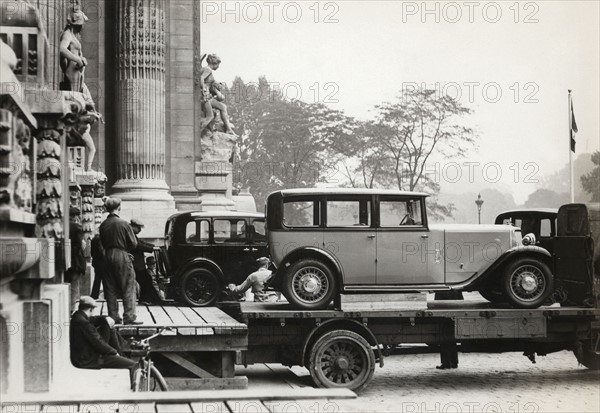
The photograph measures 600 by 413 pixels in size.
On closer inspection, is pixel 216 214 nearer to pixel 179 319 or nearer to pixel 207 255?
pixel 207 255

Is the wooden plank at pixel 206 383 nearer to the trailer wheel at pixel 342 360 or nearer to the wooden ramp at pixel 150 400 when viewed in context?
the trailer wheel at pixel 342 360

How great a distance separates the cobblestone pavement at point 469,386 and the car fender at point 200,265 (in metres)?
2.43

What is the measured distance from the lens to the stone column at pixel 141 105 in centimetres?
2836

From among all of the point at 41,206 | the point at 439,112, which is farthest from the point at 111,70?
the point at 439,112

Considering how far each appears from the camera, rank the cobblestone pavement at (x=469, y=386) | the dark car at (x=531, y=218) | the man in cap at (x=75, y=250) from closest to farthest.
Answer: the man in cap at (x=75, y=250) < the cobblestone pavement at (x=469, y=386) < the dark car at (x=531, y=218)

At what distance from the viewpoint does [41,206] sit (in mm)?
9281

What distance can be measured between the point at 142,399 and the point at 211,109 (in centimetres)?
2899

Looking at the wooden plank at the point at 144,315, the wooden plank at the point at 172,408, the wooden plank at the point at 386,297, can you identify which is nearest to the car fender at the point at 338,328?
the wooden plank at the point at 386,297

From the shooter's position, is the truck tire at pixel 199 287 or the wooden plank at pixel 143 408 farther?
the truck tire at pixel 199 287

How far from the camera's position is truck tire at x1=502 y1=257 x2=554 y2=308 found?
18.4m

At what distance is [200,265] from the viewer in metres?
22.1

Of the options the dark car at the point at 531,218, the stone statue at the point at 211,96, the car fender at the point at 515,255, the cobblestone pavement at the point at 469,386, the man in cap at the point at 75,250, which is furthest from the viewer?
the stone statue at the point at 211,96

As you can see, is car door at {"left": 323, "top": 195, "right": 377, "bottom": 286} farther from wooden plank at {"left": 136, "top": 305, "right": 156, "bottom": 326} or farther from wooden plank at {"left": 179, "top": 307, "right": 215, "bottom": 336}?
wooden plank at {"left": 136, "top": 305, "right": 156, "bottom": 326}

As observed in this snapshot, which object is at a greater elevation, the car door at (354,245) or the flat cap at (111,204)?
the flat cap at (111,204)
